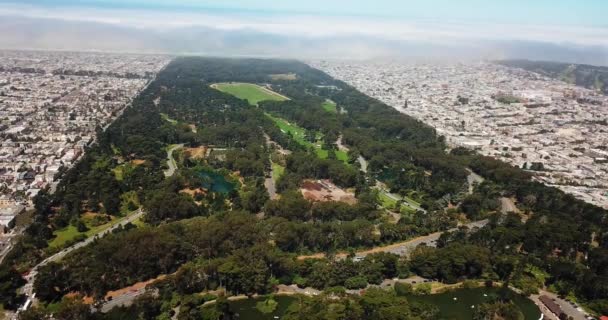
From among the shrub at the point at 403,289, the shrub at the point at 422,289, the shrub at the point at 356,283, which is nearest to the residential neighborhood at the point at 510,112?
the shrub at the point at 422,289

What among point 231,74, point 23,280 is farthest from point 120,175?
point 231,74

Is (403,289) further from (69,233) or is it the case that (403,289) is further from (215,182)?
(215,182)

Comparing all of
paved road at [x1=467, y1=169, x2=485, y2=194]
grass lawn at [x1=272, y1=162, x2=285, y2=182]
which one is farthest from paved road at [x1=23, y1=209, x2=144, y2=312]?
paved road at [x1=467, y1=169, x2=485, y2=194]

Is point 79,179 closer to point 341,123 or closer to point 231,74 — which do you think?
point 341,123

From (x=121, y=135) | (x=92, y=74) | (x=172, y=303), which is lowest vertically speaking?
(x=172, y=303)

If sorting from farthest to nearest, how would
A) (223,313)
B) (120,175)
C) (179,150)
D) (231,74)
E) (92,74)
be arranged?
(231,74) → (92,74) → (179,150) → (120,175) → (223,313)

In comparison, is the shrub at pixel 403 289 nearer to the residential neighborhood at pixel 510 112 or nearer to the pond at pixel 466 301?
the pond at pixel 466 301

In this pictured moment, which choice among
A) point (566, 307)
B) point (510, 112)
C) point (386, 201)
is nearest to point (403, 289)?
point (566, 307)

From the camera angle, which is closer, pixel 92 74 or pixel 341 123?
pixel 341 123
